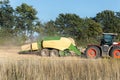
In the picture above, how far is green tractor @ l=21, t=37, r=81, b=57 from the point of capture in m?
22.5

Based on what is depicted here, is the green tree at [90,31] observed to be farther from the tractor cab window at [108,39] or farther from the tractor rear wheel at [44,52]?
the tractor cab window at [108,39]

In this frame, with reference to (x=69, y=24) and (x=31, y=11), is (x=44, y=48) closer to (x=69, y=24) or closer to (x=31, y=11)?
(x=31, y=11)

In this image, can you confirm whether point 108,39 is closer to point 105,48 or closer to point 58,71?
point 105,48

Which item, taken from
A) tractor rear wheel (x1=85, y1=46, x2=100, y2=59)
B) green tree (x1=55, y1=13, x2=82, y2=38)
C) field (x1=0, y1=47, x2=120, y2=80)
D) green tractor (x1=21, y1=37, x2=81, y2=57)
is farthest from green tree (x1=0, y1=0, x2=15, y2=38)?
field (x1=0, y1=47, x2=120, y2=80)

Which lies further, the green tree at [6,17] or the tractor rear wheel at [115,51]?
the green tree at [6,17]

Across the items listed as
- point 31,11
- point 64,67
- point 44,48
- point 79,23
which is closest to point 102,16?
point 79,23

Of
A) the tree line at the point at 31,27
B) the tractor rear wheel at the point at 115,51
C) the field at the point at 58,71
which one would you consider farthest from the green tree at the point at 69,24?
the field at the point at 58,71

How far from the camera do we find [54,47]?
2272 cm

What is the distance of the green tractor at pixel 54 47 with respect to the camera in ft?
73.7

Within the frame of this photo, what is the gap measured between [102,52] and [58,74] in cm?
1271

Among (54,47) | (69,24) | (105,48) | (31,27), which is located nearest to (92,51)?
(105,48)

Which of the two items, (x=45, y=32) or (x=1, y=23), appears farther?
(x=1, y=23)

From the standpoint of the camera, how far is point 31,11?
125ft

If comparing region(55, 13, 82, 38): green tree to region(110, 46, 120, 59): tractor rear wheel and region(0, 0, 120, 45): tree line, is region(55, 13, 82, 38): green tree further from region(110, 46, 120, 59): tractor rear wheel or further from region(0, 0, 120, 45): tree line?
region(110, 46, 120, 59): tractor rear wheel
